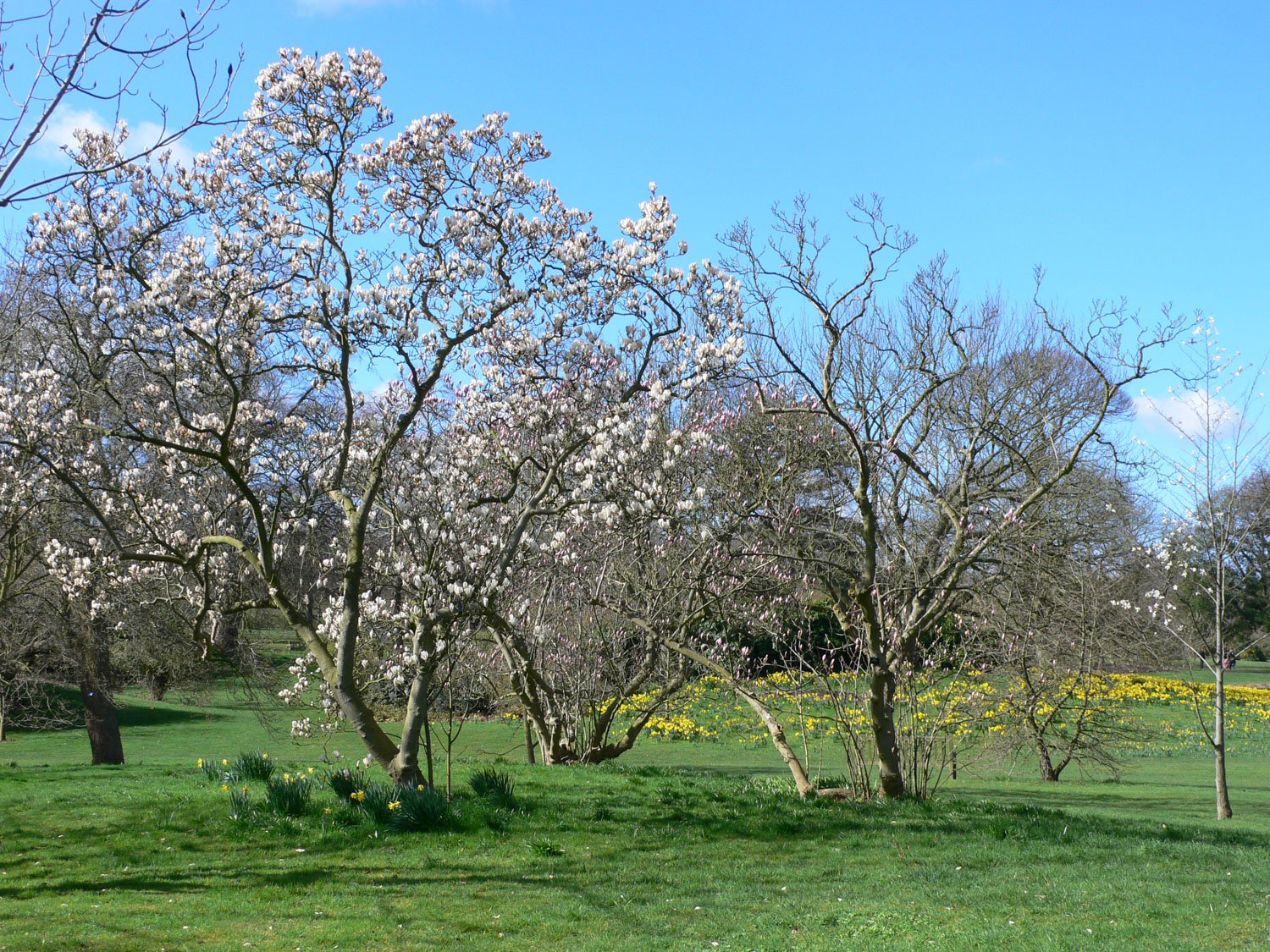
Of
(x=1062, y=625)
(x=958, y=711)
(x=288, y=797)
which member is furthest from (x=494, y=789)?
(x=1062, y=625)

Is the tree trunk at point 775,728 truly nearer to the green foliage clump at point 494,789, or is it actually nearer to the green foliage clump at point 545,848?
the green foliage clump at point 494,789

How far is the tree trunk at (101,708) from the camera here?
620 inches

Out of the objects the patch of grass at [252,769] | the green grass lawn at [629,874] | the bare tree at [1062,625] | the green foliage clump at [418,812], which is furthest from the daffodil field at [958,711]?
the patch of grass at [252,769]

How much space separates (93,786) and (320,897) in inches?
232

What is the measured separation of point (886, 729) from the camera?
939 centimetres

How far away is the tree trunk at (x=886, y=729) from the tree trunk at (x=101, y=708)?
12.8 meters

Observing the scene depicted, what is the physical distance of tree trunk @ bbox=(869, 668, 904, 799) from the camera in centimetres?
905

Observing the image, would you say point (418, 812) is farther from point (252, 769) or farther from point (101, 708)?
point (101, 708)

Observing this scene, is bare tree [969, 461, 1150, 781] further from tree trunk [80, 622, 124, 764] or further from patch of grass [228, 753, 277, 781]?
tree trunk [80, 622, 124, 764]

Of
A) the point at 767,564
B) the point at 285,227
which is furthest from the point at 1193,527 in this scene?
the point at 285,227

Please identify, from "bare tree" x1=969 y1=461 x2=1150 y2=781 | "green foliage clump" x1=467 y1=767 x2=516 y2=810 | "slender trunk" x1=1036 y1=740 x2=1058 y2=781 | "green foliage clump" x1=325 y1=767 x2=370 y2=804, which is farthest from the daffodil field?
"green foliage clump" x1=325 y1=767 x2=370 y2=804

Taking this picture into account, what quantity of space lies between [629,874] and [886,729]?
3598 mm

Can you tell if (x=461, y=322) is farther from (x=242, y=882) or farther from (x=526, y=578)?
(x=242, y=882)

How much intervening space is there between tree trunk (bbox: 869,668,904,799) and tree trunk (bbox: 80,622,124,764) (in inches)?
504
